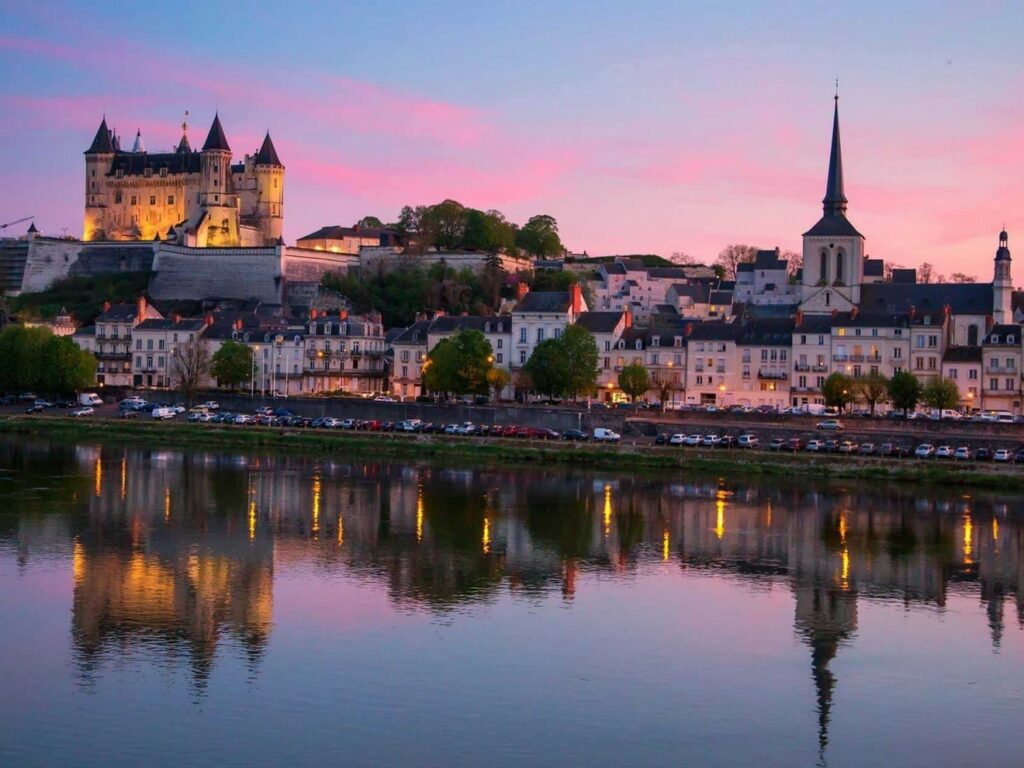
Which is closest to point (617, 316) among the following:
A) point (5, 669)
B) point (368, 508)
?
point (368, 508)

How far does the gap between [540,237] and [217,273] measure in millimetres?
16418

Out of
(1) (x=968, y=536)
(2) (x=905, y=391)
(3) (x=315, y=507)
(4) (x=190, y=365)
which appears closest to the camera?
(1) (x=968, y=536)

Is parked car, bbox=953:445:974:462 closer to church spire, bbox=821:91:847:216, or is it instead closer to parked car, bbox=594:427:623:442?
parked car, bbox=594:427:623:442

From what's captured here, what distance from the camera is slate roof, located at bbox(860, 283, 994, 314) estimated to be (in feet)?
152

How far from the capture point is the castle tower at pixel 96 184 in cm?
7381

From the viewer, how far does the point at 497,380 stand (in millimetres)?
44562

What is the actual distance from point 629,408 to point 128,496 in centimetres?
1917

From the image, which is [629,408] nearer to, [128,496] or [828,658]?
[128,496]

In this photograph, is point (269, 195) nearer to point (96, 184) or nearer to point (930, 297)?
point (96, 184)

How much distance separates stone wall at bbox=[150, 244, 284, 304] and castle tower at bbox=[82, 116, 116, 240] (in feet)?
32.0

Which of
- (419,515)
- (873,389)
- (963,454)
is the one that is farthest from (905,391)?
(419,515)

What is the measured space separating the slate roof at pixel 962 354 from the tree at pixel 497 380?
1357 cm

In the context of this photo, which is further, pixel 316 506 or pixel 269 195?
pixel 269 195

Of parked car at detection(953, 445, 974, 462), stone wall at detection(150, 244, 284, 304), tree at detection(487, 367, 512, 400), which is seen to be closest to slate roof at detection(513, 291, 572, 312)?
tree at detection(487, 367, 512, 400)
